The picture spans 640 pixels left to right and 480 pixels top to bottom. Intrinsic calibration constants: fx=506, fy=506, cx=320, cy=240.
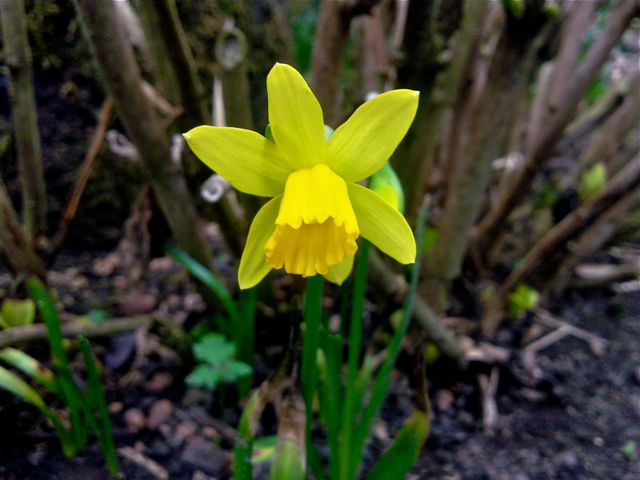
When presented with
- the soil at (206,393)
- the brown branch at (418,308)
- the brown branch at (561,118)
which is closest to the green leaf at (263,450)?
the soil at (206,393)

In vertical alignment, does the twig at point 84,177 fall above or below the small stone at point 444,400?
above

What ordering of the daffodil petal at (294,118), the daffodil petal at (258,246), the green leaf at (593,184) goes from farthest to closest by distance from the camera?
the green leaf at (593,184)
the daffodil petal at (258,246)
the daffodil petal at (294,118)

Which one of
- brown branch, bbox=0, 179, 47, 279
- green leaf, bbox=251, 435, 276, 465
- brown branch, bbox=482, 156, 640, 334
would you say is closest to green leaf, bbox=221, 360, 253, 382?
green leaf, bbox=251, 435, 276, 465

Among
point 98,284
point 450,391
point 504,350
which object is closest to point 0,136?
point 98,284

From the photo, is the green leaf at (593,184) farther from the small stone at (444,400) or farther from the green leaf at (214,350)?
the green leaf at (214,350)

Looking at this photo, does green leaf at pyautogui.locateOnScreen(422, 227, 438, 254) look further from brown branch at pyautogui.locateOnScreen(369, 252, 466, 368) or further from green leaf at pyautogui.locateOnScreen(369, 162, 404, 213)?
green leaf at pyautogui.locateOnScreen(369, 162, 404, 213)

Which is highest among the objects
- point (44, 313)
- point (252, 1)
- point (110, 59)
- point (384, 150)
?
point (252, 1)

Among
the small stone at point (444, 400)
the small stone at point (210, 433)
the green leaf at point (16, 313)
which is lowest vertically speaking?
the small stone at point (444, 400)

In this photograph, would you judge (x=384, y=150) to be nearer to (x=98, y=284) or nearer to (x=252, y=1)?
(x=252, y=1)
